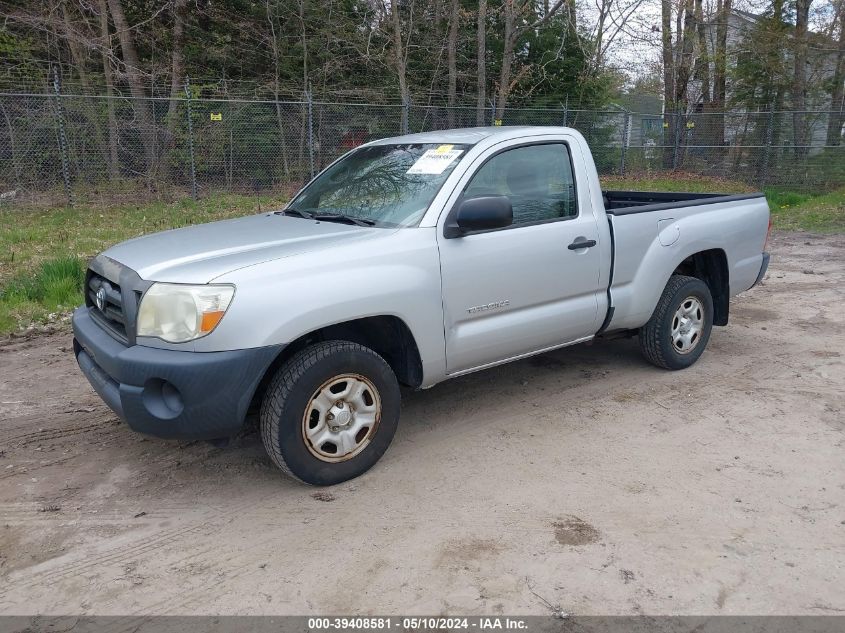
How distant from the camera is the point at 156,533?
335 cm

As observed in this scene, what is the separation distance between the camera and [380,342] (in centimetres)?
409

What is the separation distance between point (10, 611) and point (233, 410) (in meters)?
1.17

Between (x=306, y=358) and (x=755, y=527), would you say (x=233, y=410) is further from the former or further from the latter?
(x=755, y=527)

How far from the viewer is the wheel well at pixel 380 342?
3688 mm

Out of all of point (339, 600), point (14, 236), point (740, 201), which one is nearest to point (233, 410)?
point (339, 600)

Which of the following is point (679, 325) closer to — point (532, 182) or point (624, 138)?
point (532, 182)

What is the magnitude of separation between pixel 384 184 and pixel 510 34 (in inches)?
721

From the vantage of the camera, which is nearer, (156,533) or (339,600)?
(339,600)

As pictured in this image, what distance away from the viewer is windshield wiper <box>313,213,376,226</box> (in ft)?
13.6

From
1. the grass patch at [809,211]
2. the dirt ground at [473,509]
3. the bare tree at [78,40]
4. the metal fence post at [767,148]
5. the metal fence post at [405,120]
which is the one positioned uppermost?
the bare tree at [78,40]

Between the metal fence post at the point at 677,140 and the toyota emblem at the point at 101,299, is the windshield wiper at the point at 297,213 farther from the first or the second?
the metal fence post at the point at 677,140

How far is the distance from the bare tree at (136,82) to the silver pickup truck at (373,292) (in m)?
11.1

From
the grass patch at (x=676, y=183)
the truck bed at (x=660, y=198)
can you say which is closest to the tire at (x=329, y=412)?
the truck bed at (x=660, y=198)

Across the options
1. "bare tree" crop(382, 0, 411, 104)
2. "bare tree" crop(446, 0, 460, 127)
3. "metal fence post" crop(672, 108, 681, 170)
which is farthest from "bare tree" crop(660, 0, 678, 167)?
"bare tree" crop(382, 0, 411, 104)
